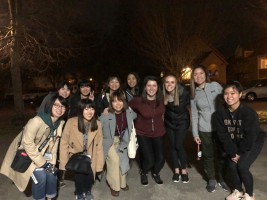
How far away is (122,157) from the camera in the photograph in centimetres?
499

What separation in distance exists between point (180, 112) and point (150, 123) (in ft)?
1.77

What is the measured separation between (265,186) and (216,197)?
0.94 meters

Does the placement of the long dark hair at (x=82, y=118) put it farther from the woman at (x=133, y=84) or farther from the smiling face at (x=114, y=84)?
the woman at (x=133, y=84)

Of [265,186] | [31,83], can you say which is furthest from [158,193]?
[31,83]

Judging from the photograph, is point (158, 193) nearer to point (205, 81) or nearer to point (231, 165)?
point (231, 165)

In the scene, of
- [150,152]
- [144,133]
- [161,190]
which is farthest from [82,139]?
[161,190]

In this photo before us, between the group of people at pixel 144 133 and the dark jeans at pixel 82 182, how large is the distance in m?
0.01

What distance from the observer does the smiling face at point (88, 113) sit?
4453 mm

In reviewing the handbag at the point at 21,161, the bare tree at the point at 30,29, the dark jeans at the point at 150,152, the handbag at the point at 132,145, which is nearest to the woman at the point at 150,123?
the dark jeans at the point at 150,152

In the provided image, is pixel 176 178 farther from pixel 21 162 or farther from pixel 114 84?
pixel 21 162

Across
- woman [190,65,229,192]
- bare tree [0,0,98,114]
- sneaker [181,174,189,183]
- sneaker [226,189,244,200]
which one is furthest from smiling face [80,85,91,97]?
bare tree [0,0,98,114]

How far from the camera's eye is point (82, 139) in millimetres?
4527

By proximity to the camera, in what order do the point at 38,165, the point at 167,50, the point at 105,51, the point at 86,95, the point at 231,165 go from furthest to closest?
the point at 105,51
the point at 167,50
the point at 86,95
the point at 231,165
the point at 38,165

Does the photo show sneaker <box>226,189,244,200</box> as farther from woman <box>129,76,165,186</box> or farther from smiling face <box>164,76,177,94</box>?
smiling face <box>164,76,177,94</box>
